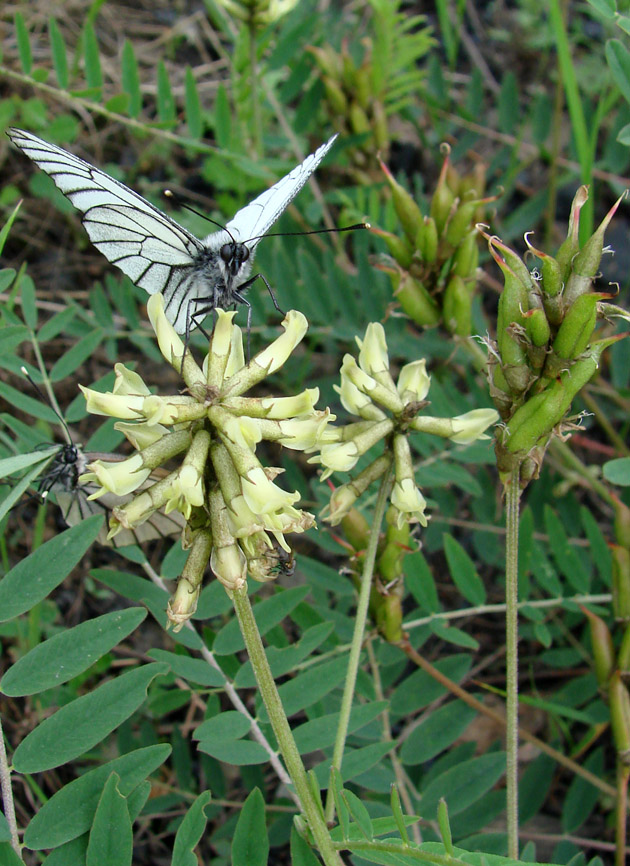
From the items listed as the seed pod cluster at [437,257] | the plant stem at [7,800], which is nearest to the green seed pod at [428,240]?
the seed pod cluster at [437,257]

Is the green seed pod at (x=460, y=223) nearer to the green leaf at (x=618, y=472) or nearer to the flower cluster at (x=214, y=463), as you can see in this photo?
the green leaf at (x=618, y=472)

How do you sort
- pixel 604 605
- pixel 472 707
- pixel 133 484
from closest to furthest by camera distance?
pixel 133 484 → pixel 472 707 → pixel 604 605

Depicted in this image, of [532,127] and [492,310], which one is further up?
[532,127]

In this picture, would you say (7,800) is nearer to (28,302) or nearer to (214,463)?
Answer: (214,463)

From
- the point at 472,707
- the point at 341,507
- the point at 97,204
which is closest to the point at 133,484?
the point at 341,507

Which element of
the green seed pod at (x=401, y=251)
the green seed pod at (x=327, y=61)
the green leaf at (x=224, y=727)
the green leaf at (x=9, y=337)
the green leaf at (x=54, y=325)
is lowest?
the green leaf at (x=224, y=727)

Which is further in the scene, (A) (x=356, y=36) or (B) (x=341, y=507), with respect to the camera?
(A) (x=356, y=36)

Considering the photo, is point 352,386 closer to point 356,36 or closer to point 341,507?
point 341,507
